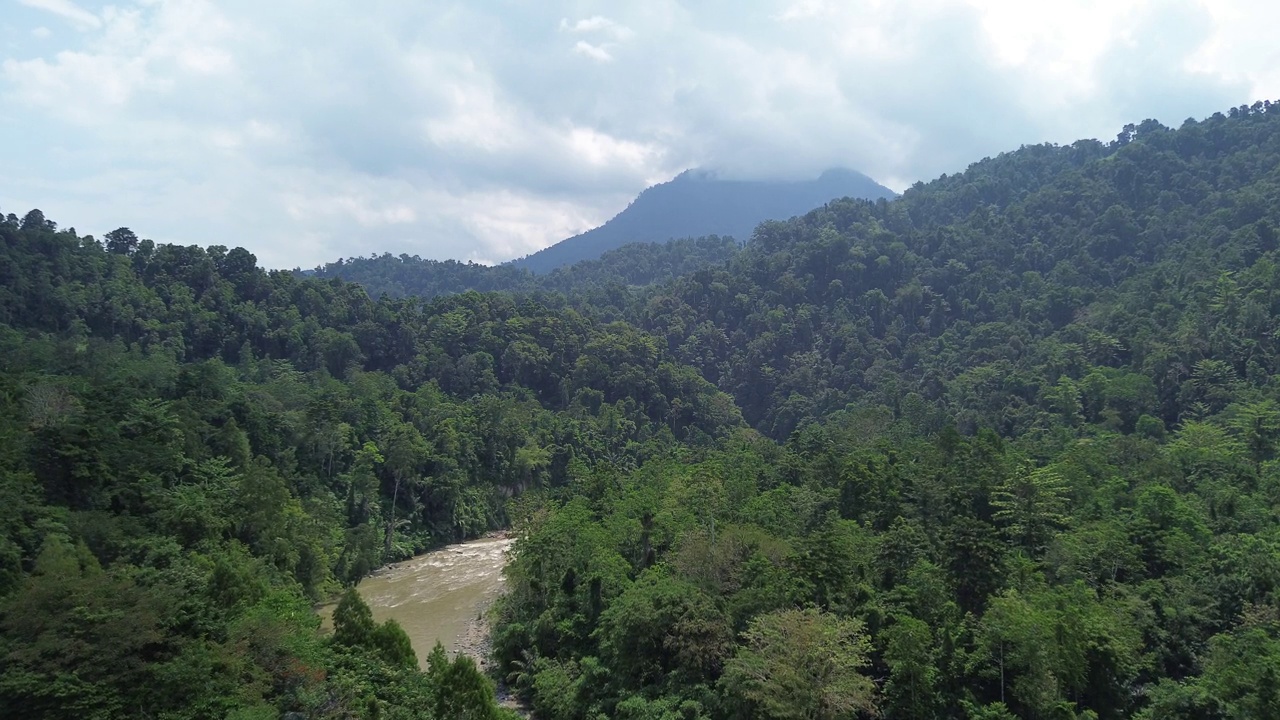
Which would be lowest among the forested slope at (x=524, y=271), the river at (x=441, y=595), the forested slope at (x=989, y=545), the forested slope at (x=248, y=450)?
the river at (x=441, y=595)

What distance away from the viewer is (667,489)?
36.8 meters

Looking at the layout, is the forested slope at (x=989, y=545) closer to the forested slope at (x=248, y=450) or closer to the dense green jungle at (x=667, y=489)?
the dense green jungle at (x=667, y=489)

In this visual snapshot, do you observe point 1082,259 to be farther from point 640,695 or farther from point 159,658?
point 159,658

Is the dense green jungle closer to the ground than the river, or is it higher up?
higher up

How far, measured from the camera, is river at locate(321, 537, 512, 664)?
31.9 metres

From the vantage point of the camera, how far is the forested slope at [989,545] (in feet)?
62.7

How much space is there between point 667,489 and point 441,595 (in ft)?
40.7

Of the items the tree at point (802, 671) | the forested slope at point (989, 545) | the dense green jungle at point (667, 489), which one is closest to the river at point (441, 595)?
the dense green jungle at point (667, 489)

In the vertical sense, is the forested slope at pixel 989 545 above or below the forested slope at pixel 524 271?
below

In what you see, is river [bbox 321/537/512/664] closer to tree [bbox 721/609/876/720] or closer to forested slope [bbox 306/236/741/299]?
tree [bbox 721/609/876/720]

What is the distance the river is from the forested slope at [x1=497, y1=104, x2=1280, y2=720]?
3.09 meters

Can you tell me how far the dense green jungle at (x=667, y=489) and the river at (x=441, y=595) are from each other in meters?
1.53

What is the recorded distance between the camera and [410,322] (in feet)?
248

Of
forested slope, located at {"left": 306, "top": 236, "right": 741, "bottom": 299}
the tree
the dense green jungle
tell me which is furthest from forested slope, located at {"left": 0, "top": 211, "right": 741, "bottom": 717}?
forested slope, located at {"left": 306, "top": 236, "right": 741, "bottom": 299}
